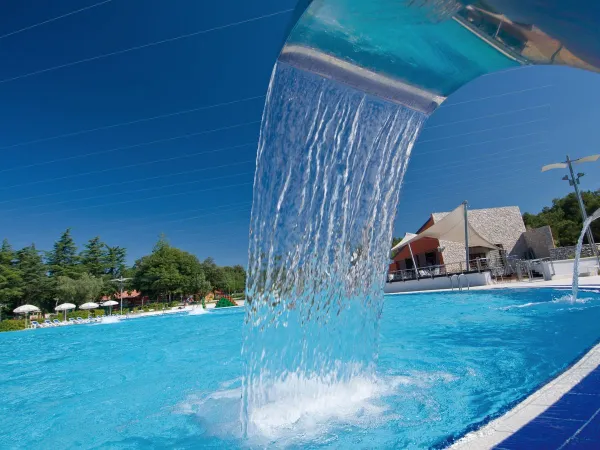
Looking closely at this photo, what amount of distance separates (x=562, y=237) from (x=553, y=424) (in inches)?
1492

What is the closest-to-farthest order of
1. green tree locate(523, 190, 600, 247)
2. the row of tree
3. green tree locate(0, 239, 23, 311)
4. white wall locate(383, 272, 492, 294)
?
white wall locate(383, 272, 492, 294), green tree locate(523, 190, 600, 247), green tree locate(0, 239, 23, 311), the row of tree

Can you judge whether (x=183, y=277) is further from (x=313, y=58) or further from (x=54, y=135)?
(x=313, y=58)

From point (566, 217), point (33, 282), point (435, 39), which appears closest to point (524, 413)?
point (435, 39)

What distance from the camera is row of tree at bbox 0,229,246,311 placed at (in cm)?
3872

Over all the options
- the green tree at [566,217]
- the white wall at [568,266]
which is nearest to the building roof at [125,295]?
the white wall at [568,266]

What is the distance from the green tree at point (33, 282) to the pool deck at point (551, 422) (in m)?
48.1

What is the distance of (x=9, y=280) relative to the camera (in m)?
38.8

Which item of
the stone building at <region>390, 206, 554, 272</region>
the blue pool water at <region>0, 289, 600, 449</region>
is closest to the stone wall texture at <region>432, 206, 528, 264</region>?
the stone building at <region>390, 206, 554, 272</region>

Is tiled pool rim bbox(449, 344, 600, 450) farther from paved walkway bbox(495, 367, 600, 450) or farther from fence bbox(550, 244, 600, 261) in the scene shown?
fence bbox(550, 244, 600, 261)

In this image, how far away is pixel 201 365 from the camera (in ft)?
22.3

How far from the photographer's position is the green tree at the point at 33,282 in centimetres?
4050

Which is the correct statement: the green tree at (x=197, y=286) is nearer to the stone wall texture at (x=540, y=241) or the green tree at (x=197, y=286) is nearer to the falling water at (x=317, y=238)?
the stone wall texture at (x=540, y=241)

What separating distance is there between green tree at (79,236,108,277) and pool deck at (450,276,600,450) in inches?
2131

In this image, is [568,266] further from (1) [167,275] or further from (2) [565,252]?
(1) [167,275]
